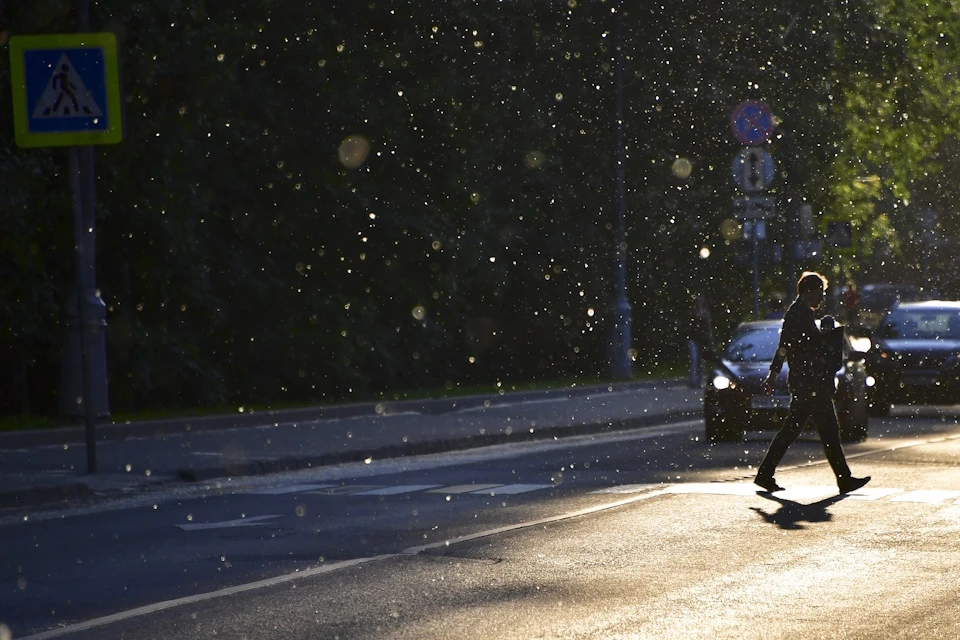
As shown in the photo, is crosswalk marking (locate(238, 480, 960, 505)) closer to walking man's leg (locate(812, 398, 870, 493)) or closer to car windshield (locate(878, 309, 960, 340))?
walking man's leg (locate(812, 398, 870, 493))

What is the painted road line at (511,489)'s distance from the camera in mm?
14773

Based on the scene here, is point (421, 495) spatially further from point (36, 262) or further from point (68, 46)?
point (36, 262)

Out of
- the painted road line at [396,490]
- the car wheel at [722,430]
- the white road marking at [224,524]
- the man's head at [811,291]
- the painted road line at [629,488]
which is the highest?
the man's head at [811,291]

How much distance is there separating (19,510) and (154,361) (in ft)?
34.8

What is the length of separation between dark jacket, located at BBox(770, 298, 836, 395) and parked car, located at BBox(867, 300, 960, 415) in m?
11.7

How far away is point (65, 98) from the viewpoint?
1631 cm

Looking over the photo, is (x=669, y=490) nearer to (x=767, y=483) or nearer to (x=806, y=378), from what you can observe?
(x=767, y=483)

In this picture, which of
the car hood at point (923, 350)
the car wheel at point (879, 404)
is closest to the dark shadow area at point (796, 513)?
the car wheel at point (879, 404)

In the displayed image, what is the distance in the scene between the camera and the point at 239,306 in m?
27.8

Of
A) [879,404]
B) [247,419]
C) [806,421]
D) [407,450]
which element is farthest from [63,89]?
[879,404]

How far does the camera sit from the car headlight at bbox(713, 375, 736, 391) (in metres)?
21.2

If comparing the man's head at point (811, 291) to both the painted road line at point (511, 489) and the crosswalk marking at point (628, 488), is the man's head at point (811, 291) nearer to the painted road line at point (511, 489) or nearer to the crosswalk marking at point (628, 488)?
the crosswalk marking at point (628, 488)

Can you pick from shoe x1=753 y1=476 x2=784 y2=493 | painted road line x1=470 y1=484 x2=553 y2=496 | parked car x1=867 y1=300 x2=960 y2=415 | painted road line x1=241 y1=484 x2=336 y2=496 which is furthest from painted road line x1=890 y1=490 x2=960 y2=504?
parked car x1=867 y1=300 x2=960 y2=415

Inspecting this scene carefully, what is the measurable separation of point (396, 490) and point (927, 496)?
14.0 feet
